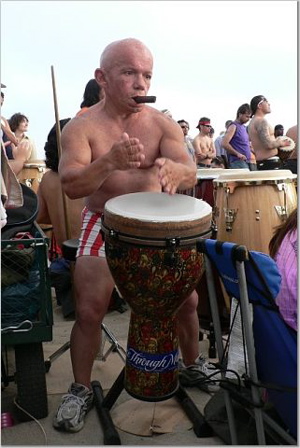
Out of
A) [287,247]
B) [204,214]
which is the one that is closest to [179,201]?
[204,214]

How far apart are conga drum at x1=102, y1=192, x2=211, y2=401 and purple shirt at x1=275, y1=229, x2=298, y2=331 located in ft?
1.07

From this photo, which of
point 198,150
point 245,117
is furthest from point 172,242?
point 198,150

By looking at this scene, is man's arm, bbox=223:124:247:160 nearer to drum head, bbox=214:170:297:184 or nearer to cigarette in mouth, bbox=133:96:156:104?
drum head, bbox=214:170:297:184

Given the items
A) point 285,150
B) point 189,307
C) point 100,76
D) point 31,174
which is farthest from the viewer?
point 285,150

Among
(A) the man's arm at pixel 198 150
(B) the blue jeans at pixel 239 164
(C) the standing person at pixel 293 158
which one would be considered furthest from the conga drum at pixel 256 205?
(A) the man's arm at pixel 198 150

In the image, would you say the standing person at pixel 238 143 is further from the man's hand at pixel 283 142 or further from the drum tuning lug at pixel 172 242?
the drum tuning lug at pixel 172 242

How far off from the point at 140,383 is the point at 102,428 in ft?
1.00

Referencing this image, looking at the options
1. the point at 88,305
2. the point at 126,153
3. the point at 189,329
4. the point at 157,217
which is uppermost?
the point at 126,153

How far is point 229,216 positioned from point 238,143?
365cm

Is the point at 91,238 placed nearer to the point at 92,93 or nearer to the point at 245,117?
the point at 92,93

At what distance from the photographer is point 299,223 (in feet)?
5.03

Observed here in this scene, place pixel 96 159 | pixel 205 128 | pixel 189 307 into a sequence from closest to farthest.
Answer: pixel 96 159 → pixel 189 307 → pixel 205 128

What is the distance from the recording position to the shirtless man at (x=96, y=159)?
6.33ft

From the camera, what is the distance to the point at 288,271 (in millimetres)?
1523
